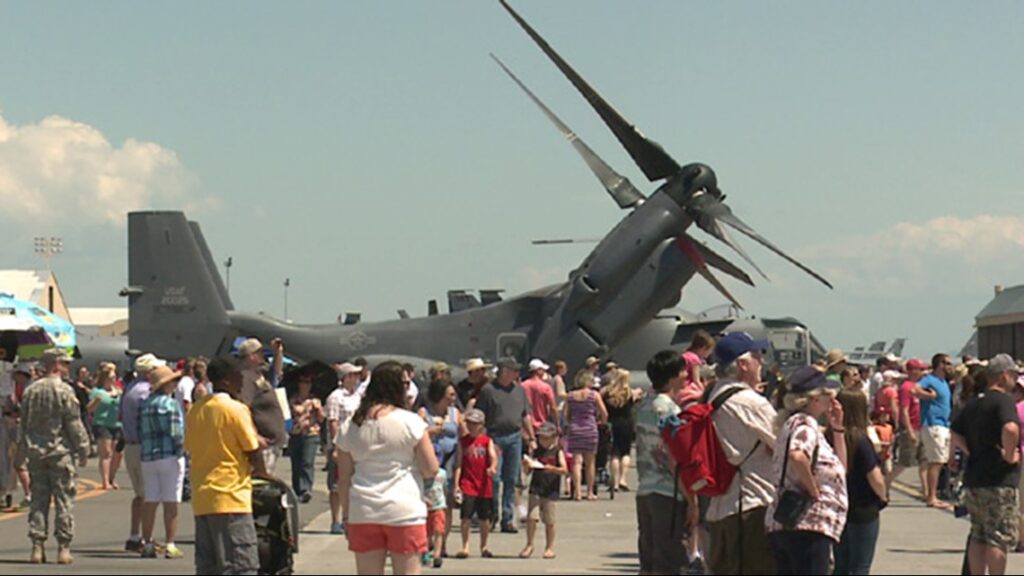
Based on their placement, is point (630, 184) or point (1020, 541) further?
point (630, 184)

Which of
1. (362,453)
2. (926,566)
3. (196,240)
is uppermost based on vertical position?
(196,240)

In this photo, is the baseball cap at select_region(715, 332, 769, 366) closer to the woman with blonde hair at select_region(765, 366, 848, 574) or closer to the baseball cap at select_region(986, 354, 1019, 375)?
the woman with blonde hair at select_region(765, 366, 848, 574)

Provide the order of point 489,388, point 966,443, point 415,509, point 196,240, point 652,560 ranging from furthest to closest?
1. point 196,240
2. point 489,388
3. point 966,443
4. point 652,560
5. point 415,509

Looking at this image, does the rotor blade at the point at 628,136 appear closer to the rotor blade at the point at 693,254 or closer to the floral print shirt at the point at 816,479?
the rotor blade at the point at 693,254

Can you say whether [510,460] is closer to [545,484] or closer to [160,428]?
[545,484]

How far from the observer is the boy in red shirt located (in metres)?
13.5

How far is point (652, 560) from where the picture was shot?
9422 millimetres

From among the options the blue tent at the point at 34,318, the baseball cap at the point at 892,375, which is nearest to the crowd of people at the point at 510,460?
the baseball cap at the point at 892,375

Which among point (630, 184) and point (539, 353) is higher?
point (630, 184)

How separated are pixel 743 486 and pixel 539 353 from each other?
2687cm

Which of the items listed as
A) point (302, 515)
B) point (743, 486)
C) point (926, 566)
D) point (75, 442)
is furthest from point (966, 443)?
point (302, 515)

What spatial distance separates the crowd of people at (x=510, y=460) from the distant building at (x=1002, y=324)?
48453 mm

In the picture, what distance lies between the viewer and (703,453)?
332 inches

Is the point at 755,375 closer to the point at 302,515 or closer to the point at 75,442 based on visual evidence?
the point at 75,442
